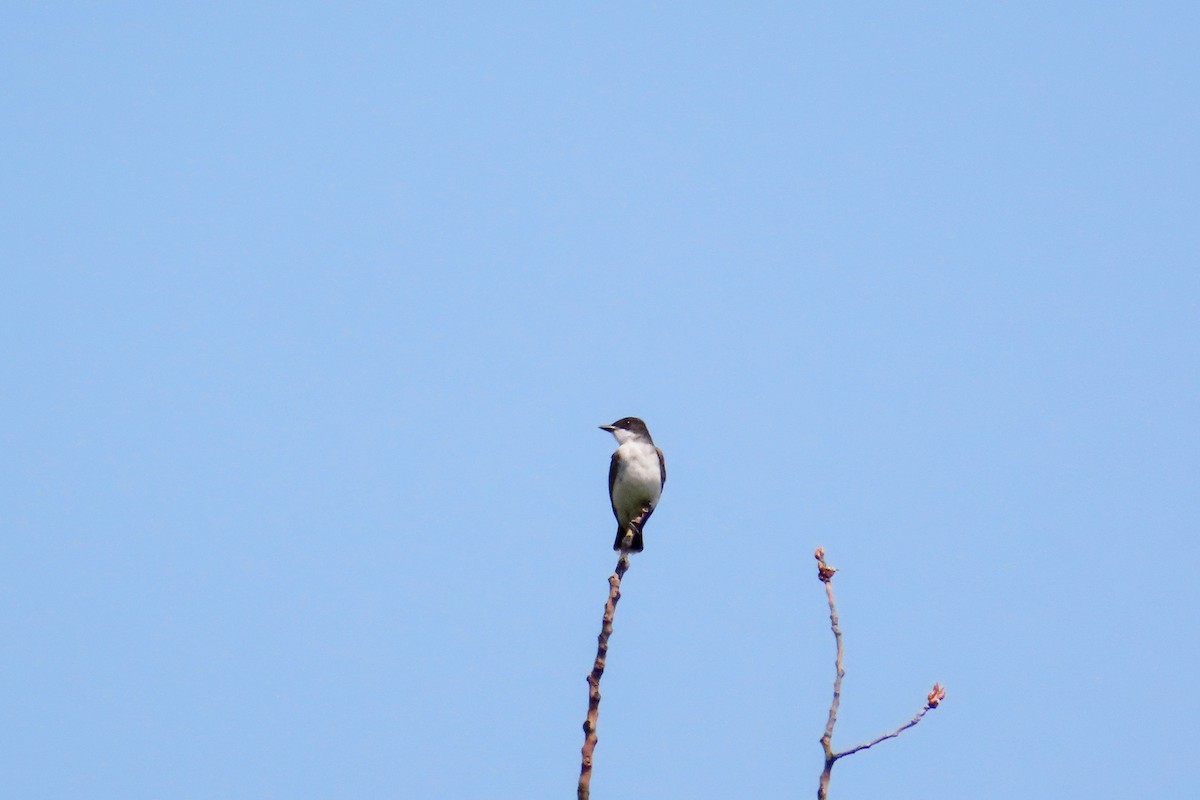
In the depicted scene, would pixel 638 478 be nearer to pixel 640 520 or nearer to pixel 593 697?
pixel 640 520

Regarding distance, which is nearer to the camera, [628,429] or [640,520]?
[640,520]

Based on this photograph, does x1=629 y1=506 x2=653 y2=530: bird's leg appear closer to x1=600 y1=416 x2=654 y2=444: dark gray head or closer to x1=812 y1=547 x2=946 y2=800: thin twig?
x1=600 y1=416 x2=654 y2=444: dark gray head

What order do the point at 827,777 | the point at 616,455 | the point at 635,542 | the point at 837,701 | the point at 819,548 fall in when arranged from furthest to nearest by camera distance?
1. the point at 616,455
2. the point at 635,542
3. the point at 819,548
4. the point at 837,701
5. the point at 827,777

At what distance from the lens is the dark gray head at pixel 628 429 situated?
15.1 meters

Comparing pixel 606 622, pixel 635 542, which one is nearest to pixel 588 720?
pixel 606 622

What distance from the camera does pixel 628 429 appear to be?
15.3 meters

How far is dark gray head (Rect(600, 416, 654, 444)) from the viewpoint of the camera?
15.1 meters

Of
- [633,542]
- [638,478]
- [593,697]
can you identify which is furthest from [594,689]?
[638,478]

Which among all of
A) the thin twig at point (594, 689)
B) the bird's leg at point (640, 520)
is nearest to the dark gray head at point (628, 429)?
the bird's leg at point (640, 520)

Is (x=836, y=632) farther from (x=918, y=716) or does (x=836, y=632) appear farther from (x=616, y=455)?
(x=616, y=455)

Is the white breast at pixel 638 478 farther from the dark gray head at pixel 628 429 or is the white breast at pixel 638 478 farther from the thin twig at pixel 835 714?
the thin twig at pixel 835 714

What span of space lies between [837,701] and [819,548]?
1.06 meters

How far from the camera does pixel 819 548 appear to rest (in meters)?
5.24

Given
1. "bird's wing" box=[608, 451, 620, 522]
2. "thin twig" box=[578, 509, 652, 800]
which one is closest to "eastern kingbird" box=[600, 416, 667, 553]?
"bird's wing" box=[608, 451, 620, 522]
